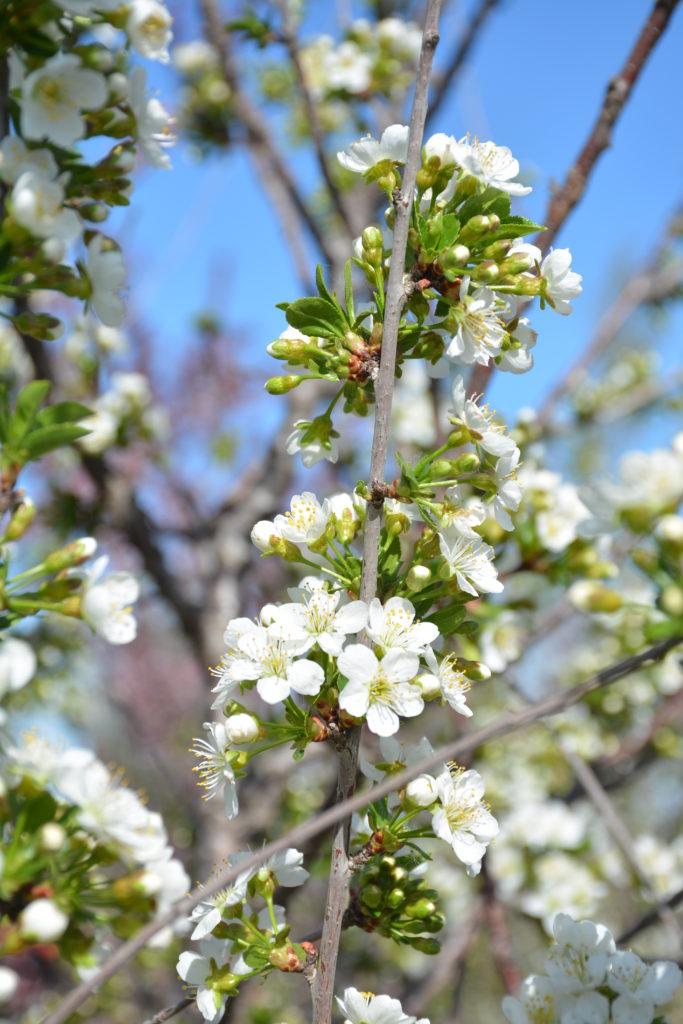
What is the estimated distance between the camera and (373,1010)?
1129 millimetres

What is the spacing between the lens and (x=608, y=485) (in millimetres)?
987

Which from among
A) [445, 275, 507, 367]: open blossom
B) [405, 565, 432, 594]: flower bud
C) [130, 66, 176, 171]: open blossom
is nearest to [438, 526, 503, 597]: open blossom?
[405, 565, 432, 594]: flower bud

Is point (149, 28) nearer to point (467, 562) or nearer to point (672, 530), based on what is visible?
point (467, 562)

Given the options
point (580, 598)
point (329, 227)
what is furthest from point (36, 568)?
point (329, 227)

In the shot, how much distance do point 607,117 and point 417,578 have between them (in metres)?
1.44

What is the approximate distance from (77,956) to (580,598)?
0.75m

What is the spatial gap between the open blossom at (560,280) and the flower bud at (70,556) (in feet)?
2.65

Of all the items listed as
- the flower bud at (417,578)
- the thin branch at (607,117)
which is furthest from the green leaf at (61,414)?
the thin branch at (607,117)

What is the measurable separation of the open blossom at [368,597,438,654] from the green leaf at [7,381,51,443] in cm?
50

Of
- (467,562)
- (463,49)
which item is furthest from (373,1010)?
(463,49)

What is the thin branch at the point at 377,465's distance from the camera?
1101 millimetres

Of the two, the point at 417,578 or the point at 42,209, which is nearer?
the point at 42,209

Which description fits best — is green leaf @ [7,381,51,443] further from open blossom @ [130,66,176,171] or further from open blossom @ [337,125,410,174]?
open blossom @ [337,125,410,174]

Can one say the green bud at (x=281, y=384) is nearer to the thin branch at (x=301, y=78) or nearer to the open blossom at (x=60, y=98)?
the open blossom at (x=60, y=98)
